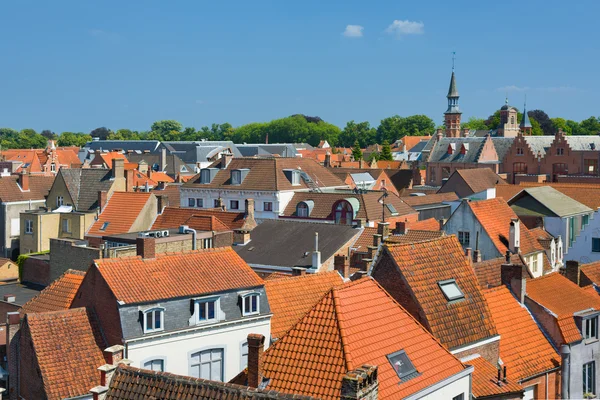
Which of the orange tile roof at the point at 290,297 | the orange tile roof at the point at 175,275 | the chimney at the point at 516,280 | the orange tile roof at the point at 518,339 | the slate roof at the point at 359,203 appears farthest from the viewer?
the slate roof at the point at 359,203

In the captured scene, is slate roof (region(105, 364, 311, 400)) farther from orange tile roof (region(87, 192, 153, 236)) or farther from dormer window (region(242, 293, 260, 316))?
orange tile roof (region(87, 192, 153, 236))

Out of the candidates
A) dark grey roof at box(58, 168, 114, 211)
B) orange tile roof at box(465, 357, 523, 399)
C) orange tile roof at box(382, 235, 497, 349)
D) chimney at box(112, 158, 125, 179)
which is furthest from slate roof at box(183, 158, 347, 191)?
orange tile roof at box(465, 357, 523, 399)

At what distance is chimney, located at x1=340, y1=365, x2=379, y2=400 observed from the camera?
16109mm

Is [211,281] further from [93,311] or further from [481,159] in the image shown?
[481,159]

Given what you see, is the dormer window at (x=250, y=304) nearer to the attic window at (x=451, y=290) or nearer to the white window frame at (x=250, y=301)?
the white window frame at (x=250, y=301)

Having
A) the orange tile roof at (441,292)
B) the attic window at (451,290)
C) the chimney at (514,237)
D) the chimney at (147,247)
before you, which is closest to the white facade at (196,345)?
the chimney at (147,247)

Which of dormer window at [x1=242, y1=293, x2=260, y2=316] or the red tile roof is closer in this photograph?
dormer window at [x1=242, y1=293, x2=260, y2=316]

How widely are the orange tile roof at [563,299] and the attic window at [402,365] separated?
9.78 m

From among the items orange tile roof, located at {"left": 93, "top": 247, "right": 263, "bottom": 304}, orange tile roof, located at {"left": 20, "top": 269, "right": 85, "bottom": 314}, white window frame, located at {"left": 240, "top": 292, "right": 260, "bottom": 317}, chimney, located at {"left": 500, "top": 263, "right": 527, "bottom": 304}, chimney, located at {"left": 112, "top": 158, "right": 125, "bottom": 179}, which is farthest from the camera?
chimney, located at {"left": 112, "top": 158, "right": 125, "bottom": 179}

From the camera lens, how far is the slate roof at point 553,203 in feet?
183

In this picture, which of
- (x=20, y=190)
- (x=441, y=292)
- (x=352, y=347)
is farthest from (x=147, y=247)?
A: (x=20, y=190)

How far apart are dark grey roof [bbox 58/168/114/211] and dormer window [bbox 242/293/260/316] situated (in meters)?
34.4

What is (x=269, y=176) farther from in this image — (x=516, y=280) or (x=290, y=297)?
(x=516, y=280)

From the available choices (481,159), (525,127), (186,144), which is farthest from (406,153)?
(481,159)
